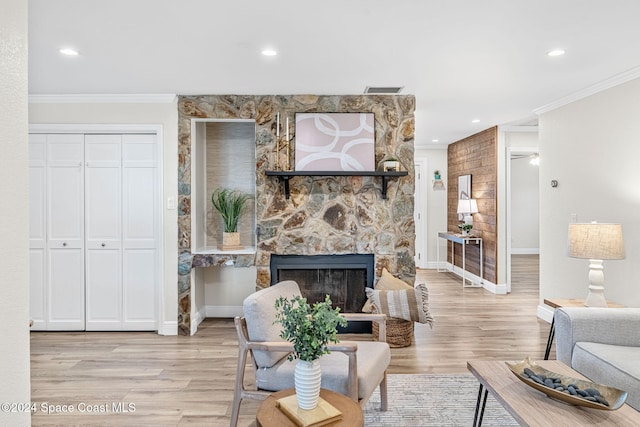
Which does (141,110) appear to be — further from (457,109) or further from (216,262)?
(457,109)

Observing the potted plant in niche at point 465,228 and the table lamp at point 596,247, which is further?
the potted plant in niche at point 465,228

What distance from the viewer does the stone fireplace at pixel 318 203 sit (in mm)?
4051

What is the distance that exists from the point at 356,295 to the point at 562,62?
9.05 feet

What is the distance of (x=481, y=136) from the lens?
6219mm

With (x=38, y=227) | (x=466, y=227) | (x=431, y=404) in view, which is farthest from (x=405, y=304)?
(x=38, y=227)

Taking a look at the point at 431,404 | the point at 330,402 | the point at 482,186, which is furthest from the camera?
the point at 482,186

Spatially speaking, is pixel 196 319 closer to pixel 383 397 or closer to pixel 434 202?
pixel 383 397

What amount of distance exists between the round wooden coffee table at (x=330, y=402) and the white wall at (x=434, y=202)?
6340 mm

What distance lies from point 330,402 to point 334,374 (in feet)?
1.27

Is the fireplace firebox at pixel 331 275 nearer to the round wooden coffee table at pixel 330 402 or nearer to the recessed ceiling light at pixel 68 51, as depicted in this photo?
the round wooden coffee table at pixel 330 402

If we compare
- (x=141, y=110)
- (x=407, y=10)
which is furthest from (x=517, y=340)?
(x=141, y=110)

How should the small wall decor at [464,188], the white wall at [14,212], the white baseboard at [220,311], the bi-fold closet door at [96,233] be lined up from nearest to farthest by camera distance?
the white wall at [14,212]
the bi-fold closet door at [96,233]
the white baseboard at [220,311]
the small wall decor at [464,188]

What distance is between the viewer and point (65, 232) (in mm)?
4102

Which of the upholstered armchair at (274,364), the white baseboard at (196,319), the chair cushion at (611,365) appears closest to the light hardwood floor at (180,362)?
the white baseboard at (196,319)
